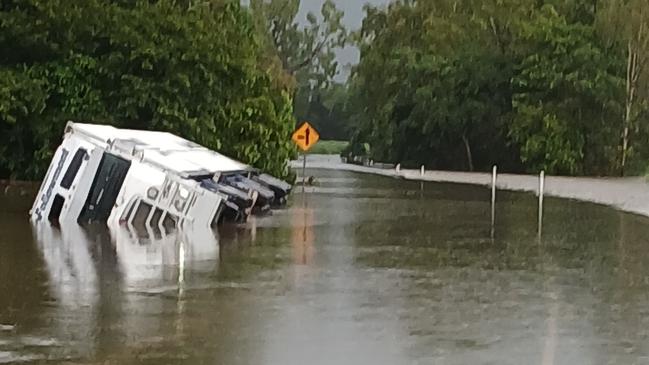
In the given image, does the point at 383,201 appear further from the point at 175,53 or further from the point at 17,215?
the point at 17,215

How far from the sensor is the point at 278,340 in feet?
36.0

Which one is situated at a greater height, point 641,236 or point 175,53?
point 175,53

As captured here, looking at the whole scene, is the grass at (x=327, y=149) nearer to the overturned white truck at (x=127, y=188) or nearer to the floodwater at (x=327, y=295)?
the overturned white truck at (x=127, y=188)

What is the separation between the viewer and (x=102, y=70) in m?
37.4

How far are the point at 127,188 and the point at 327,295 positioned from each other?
34.3ft

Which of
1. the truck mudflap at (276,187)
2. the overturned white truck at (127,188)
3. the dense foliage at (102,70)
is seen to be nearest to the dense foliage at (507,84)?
the dense foliage at (102,70)

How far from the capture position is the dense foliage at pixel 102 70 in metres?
37.0

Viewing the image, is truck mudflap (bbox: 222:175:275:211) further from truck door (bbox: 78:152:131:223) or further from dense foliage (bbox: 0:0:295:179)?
dense foliage (bbox: 0:0:295:179)

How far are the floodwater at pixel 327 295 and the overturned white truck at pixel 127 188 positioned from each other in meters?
0.80

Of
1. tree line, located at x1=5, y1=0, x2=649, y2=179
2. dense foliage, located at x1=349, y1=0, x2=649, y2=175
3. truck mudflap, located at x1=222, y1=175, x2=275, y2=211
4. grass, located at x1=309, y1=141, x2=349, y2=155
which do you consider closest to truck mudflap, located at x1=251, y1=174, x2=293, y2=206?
truck mudflap, located at x1=222, y1=175, x2=275, y2=211

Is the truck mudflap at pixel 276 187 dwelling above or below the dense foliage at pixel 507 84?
below

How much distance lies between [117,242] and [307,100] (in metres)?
112

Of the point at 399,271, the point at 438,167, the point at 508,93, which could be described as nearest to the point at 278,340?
the point at 399,271

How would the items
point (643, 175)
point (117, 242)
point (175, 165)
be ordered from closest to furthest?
point (117, 242) → point (175, 165) → point (643, 175)
